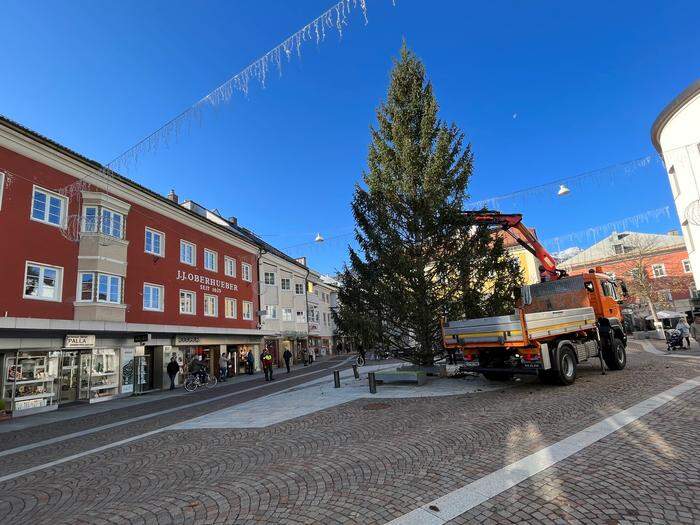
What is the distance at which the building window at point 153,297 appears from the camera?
21.5 meters

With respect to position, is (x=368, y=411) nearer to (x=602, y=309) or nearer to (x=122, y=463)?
(x=122, y=463)

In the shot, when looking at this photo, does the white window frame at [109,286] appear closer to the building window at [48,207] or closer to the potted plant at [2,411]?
the building window at [48,207]

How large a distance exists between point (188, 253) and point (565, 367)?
72.9 ft

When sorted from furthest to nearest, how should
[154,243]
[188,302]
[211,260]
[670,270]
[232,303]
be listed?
[670,270]
[232,303]
[211,260]
[188,302]
[154,243]

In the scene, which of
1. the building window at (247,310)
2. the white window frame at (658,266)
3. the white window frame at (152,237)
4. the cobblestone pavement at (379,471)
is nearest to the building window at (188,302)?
the white window frame at (152,237)

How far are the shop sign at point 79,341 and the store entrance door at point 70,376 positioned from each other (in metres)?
0.59

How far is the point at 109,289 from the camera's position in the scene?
1908 cm

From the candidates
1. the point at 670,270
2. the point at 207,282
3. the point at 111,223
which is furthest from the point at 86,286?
the point at 670,270

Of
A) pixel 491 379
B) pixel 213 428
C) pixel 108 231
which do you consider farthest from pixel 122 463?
pixel 108 231

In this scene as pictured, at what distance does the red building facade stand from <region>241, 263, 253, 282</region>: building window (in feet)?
18.1

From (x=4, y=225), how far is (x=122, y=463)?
13.1 meters

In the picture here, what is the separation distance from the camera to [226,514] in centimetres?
431

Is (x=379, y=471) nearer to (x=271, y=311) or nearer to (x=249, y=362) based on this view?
(x=249, y=362)

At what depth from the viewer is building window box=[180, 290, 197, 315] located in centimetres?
2436
